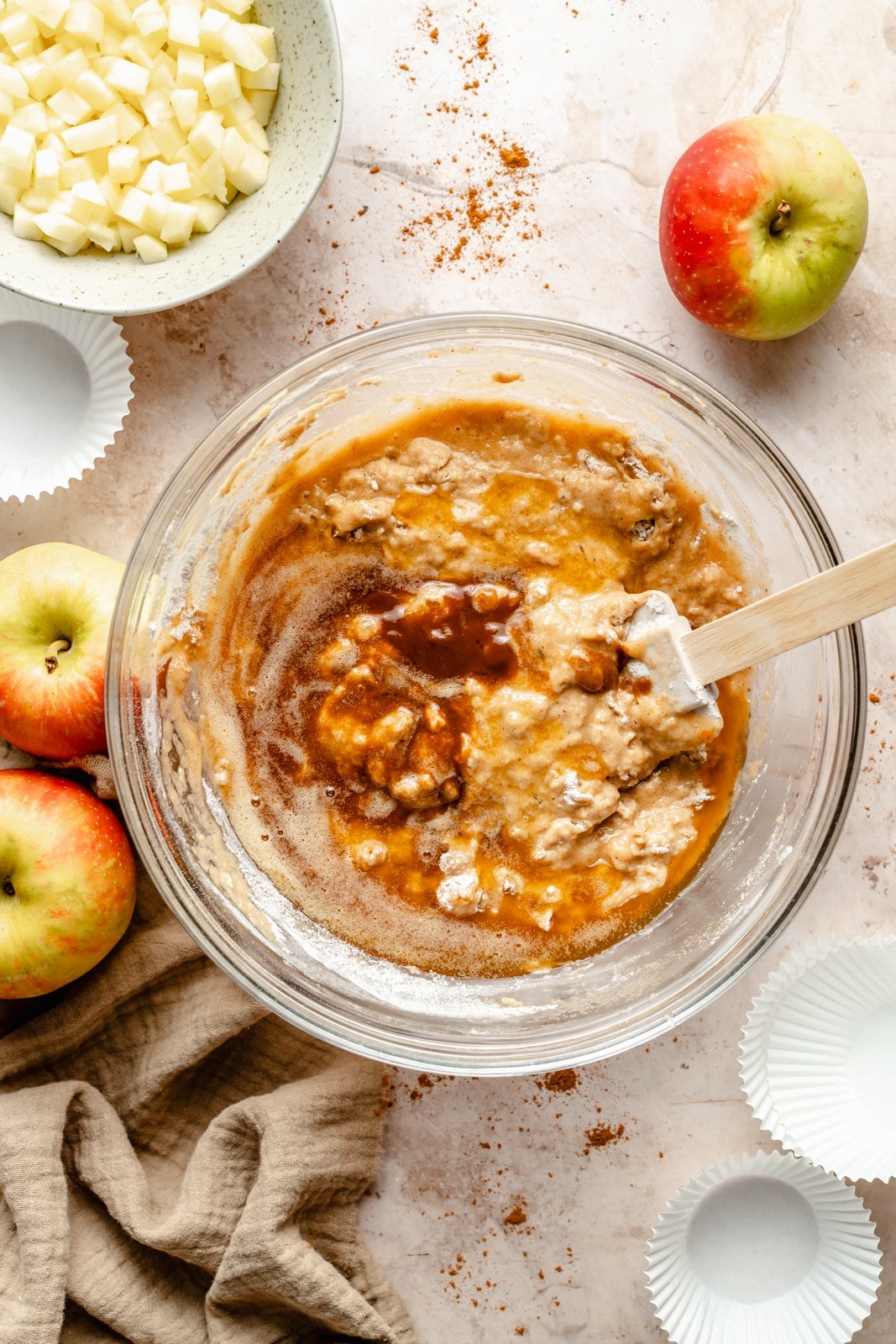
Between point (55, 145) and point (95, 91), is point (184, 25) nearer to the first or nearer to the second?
point (95, 91)

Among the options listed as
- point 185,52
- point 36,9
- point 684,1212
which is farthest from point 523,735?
point 36,9

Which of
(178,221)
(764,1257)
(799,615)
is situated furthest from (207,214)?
(764,1257)

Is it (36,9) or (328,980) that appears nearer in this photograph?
(36,9)

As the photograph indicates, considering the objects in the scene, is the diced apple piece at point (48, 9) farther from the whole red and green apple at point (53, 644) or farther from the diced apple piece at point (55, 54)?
the whole red and green apple at point (53, 644)

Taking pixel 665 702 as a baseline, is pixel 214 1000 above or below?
below

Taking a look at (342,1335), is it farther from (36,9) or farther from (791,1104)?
(36,9)

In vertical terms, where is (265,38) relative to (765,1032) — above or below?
above

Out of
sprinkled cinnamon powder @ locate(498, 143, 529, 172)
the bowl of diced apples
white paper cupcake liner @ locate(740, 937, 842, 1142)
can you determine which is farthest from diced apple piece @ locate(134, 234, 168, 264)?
white paper cupcake liner @ locate(740, 937, 842, 1142)
